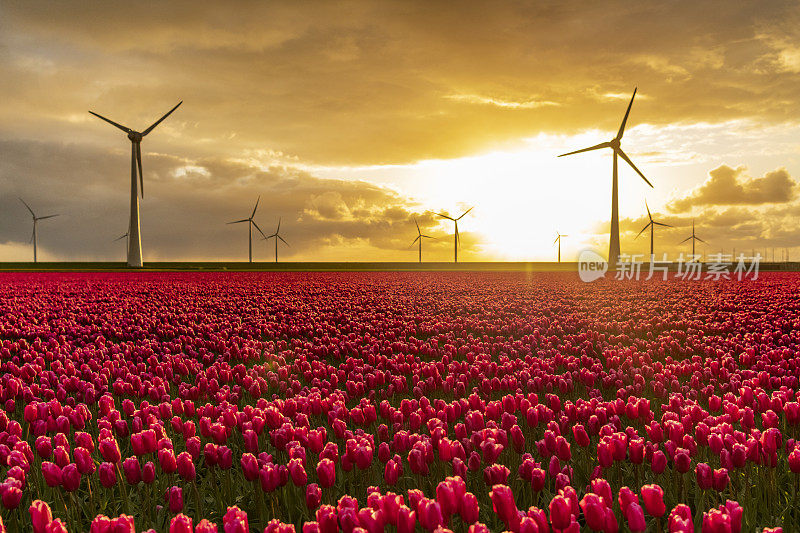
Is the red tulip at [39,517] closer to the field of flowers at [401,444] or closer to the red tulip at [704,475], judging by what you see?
the field of flowers at [401,444]

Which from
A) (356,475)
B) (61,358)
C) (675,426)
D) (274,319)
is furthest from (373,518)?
(274,319)

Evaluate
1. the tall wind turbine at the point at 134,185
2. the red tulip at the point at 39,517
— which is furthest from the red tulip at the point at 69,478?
the tall wind turbine at the point at 134,185

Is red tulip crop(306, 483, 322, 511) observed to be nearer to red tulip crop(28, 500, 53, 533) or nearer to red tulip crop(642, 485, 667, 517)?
red tulip crop(28, 500, 53, 533)

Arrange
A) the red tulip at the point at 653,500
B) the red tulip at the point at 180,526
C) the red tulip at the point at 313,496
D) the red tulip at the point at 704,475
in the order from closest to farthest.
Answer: the red tulip at the point at 180,526 < the red tulip at the point at 653,500 < the red tulip at the point at 313,496 < the red tulip at the point at 704,475

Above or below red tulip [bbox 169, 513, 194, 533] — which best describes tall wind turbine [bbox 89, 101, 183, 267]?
above

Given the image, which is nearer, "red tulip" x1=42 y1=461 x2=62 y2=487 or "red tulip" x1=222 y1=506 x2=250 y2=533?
"red tulip" x1=222 y1=506 x2=250 y2=533

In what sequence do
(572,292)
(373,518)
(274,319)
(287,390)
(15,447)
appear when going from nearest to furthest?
(373,518), (15,447), (287,390), (274,319), (572,292)

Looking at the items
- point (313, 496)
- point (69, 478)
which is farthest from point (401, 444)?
point (69, 478)

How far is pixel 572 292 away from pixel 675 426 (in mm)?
26785

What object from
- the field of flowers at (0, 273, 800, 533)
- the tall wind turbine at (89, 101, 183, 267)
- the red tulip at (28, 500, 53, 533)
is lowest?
the field of flowers at (0, 273, 800, 533)

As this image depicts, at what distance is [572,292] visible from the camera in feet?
104

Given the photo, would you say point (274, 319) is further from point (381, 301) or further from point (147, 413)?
point (147, 413)

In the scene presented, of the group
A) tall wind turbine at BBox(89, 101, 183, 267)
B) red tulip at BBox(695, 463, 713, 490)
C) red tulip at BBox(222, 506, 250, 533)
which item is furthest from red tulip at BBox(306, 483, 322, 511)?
tall wind turbine at BBox(89, 101, 183, 267)

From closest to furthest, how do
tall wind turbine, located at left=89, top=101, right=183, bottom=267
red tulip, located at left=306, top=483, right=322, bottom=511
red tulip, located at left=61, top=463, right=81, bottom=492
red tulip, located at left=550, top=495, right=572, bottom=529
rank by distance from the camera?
1. red tulip, located at left=550, top=495, right=572, bottom=529
2. red tulip, located at left=306, top=483, right=322, bottom=511
3. red tulip, located at left=61, top=463, right=81, bottom=492
4. tall wind turbine, located at left=89, top=101, right=183, bottom=267
